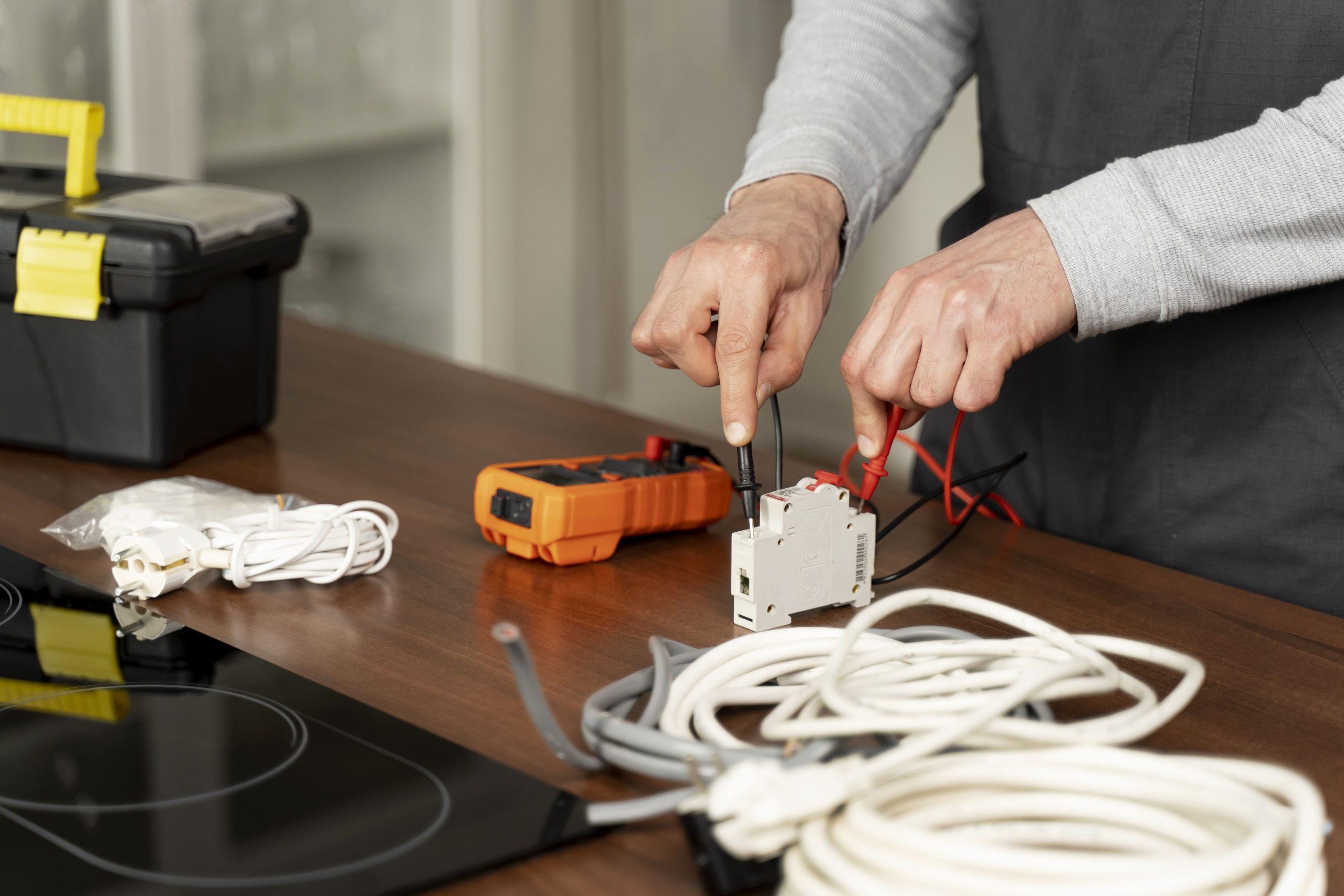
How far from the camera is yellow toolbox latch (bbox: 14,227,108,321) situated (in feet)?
3.03

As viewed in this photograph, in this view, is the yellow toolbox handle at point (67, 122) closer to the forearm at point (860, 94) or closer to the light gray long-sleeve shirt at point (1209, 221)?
the forearm at point (860, 94)

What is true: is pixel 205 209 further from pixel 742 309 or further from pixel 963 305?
pixel 963 305

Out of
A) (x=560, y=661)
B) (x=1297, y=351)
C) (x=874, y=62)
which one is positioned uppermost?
(x=874, y=62)

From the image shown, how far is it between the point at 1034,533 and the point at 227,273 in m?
0.68

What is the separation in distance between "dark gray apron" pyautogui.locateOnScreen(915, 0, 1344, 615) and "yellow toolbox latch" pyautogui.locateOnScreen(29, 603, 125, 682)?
30.0 inches

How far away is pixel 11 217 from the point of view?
3.11 feet

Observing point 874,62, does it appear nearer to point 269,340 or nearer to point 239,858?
point 269,340

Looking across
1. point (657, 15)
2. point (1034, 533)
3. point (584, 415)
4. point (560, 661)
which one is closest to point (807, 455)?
point (657, 15)

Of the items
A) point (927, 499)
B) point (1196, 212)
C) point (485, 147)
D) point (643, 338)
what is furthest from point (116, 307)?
point (485, 147)

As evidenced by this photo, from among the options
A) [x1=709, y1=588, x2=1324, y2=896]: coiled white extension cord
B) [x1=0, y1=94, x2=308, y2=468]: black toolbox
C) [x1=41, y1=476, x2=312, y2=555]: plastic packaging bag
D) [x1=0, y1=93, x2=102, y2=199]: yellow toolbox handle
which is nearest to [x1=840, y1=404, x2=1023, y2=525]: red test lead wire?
[x1=709, y1=588, x2=1324, y2=896]: coiled white extension cord

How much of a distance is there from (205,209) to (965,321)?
626 millimetres

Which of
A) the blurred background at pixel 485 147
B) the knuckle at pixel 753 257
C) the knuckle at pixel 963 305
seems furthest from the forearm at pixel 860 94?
the blurred background at pixel 485 147

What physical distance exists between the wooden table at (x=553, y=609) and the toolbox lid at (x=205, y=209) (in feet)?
0.60

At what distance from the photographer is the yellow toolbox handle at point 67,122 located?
0.99 metres
